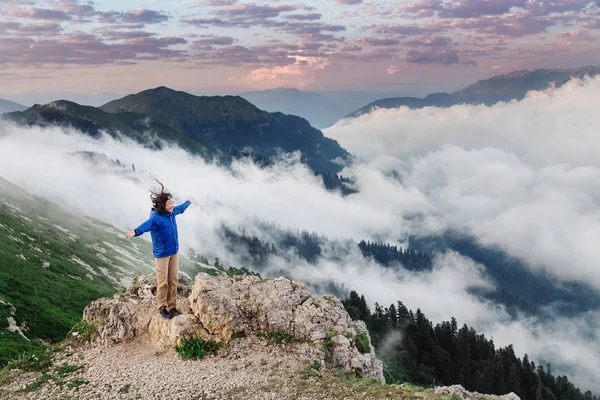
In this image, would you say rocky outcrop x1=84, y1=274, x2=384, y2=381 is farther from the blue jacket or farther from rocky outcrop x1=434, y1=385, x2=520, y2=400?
rocky outcrop x1=434, y1=385, x2=520, y2=400

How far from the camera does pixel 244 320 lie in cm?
2508

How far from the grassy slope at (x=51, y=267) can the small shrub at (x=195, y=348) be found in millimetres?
33617

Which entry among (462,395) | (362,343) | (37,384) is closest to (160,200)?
(37,384)

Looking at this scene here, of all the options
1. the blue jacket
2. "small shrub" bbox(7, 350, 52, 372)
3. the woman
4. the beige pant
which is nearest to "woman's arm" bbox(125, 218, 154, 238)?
the woman

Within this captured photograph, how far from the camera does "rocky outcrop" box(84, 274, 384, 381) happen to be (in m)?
24.0

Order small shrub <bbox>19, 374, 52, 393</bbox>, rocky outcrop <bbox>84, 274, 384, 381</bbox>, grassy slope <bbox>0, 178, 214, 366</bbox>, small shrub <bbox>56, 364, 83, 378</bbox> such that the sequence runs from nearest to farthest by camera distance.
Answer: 1. small shrub <bbox>19, 374, 52, 393</bbox>
2. small shrub <bbox>56, 364, 83, 378</bbox>
3. rocky outcrop <bbox>84, 274, 384, 381</bbox>
4. grassy slope <bbox>0, 178, 214, 366</bbox>

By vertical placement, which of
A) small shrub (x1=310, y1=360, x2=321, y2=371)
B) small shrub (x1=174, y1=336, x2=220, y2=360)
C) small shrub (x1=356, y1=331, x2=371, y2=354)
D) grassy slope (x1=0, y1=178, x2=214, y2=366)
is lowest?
grassy slope (x1=0, y1=178, x2=214, y2=366)

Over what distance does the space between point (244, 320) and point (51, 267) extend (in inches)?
4025

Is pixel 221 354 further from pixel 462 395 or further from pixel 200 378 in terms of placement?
pixel 462 395

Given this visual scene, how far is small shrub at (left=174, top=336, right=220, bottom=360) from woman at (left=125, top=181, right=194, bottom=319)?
2.24 meters

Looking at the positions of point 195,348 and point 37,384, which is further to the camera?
point 195,348

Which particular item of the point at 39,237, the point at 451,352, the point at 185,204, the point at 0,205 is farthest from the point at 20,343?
the point at 451,352

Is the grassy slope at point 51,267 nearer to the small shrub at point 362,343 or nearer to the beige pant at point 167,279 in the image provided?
the beige pant at point 167,279

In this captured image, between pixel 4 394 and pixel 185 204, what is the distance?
12.0 meters
